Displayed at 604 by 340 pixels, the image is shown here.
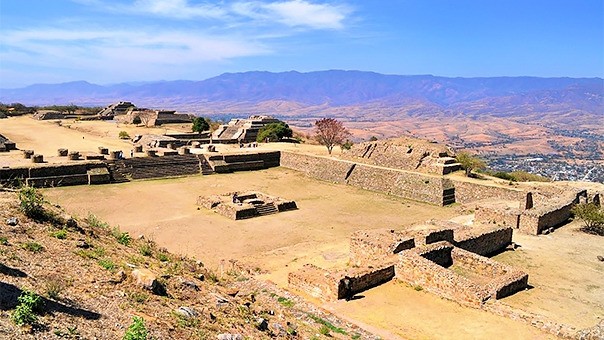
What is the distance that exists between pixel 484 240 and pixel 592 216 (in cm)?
606

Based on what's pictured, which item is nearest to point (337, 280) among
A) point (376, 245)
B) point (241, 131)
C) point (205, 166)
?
point (376, 245)

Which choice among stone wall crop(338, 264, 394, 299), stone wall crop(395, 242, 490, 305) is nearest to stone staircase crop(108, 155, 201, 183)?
stone wall crop(338, 264, 394, 299)

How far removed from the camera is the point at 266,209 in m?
22.9

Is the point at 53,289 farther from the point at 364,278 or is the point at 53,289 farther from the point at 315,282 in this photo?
the point at 364,278

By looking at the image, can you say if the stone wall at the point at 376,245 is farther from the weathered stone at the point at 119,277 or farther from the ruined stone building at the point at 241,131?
the ruined stone building at the point at 241,131

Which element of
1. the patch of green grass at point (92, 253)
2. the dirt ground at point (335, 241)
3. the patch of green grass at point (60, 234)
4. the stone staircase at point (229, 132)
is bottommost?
the dirt ground at point (335, 241)

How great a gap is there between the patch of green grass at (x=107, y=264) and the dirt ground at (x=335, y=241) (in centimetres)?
545

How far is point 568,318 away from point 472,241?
4.67 m

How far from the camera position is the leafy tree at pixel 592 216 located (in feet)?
63.3

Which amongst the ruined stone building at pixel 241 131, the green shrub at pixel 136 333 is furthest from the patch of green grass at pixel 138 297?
the ruined stone building at pixel 241 131

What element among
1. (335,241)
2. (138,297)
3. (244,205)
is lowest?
(335,241)

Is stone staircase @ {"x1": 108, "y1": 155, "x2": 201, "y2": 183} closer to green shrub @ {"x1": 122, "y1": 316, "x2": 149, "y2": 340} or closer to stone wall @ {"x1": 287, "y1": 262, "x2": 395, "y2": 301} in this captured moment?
stone wall @ {"x1": 287, "y1": 262, "x2": 395, "y2": 301}

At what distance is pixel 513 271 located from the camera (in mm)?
13367

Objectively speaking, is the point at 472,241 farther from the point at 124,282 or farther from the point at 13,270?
the point at 13,270
